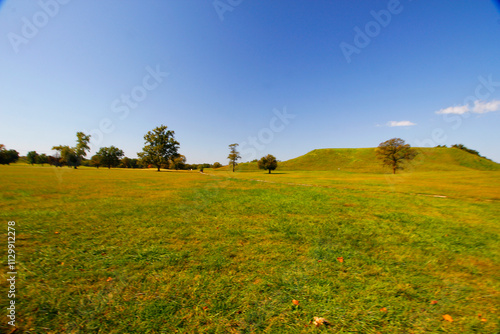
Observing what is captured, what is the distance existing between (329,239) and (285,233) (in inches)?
51.5

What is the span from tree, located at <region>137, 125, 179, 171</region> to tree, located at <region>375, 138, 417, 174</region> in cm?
7507

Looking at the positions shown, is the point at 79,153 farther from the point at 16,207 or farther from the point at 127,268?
the point at 127,268

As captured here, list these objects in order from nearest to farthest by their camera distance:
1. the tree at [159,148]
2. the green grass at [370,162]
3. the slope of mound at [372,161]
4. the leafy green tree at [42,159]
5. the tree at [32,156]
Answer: the tree at [159,148] → the green grass at [370,162] → the slope of mound at [372,161] → the tree at [32,156] → the leafy green tree at [42,159]

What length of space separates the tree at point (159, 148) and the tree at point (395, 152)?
75.1 metres

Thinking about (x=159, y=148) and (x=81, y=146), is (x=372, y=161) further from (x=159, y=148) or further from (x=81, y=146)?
(x=81, y=146)

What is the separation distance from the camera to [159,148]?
59.4 m

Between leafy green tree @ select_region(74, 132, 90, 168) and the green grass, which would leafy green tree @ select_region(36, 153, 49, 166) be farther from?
the green grass

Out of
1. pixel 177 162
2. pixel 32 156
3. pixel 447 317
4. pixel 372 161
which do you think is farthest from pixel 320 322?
pixel 32 156

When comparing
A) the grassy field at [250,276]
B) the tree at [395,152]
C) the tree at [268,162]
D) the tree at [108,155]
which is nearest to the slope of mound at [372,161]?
the tree at [395,152]

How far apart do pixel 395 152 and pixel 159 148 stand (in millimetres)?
81533

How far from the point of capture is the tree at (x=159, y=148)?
59281mm

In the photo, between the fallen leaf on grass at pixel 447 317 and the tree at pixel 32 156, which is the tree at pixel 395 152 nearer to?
the fallen leaf on grass at pixel 447 317

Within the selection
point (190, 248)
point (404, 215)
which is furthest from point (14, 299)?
point (404, 215)

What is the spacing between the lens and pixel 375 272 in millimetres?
3623
